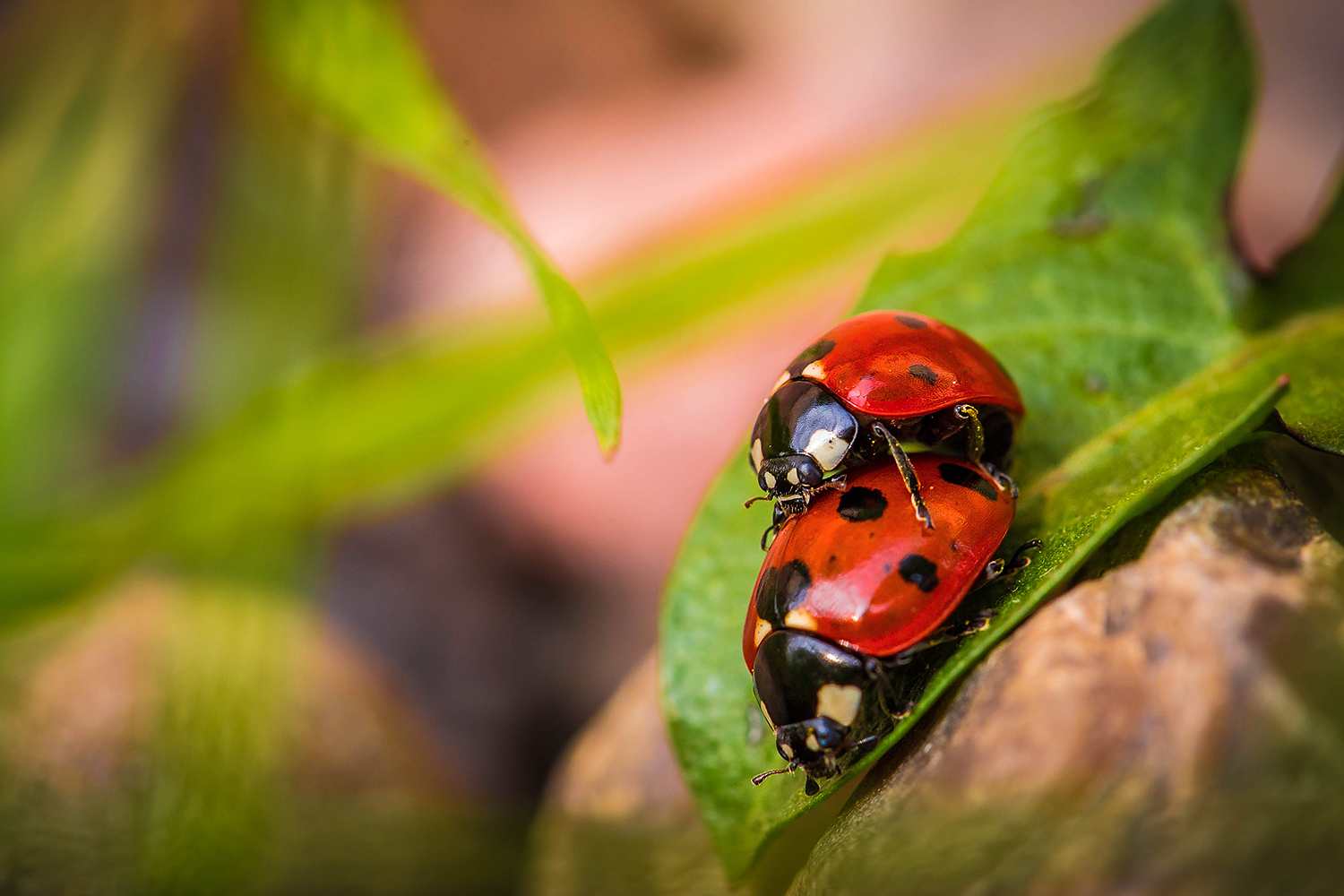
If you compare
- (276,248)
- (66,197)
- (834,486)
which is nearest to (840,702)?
(834,486)

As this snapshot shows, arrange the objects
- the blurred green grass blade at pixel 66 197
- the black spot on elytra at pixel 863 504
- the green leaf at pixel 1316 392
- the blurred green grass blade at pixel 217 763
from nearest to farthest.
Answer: the green leaf at pixel 1316 392 → the black spot on elytra at pixel 863 504 → the blurred green grass blade at pixel 217 763 → the blurred green grass blade at pixel 66 197

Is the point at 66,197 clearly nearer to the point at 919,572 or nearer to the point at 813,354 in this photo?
the point at 813,354

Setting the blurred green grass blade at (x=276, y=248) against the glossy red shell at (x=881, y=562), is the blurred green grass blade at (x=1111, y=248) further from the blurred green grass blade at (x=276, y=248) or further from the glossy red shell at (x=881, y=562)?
the blurred green grass blade at (x=276, y=248)

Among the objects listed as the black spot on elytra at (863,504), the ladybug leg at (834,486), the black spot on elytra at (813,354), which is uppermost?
the black spot on elytra at (813,354)

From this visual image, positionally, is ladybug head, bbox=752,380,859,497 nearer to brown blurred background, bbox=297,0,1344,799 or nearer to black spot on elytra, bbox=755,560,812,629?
black spot on elytra, bbox=755,560,812,629

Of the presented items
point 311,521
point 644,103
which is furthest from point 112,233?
point 644,103

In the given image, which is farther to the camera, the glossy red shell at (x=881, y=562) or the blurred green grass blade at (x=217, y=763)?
the blurred green grass blade at (x=217, y=763)

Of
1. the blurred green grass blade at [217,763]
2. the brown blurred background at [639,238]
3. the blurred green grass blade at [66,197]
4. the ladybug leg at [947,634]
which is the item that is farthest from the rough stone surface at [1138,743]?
the blurred green grass blade at [66,197]

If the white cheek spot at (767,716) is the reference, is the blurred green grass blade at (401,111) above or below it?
above
